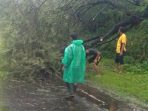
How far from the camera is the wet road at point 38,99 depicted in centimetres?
1136

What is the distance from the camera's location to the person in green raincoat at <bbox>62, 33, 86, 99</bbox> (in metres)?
13.0

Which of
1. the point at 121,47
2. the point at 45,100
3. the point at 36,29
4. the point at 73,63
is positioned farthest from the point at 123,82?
the point at 45,100

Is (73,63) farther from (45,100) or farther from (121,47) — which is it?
(121,47)

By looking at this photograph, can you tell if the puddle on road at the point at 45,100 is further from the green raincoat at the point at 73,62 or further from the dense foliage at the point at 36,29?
the dense foliage at the point at 36,29

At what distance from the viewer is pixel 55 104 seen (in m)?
12.0

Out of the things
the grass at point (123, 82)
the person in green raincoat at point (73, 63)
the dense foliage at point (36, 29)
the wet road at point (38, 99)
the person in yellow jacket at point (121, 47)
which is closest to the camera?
the wet road at point (38, 99)

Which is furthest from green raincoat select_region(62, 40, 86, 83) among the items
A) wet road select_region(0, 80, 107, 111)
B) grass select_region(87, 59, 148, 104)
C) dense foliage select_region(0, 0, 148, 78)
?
dense foliage select_region(0, 0, 148, 78)

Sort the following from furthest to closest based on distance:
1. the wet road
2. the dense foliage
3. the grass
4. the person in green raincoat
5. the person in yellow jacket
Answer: the person in yellow jacket, the dense foliage, the grass, the person in green raincoat, the wet road

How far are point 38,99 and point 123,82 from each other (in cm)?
418

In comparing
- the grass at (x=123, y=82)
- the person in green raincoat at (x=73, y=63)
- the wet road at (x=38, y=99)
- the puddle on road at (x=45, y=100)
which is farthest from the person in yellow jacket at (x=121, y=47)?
the person in green raincoat at (x=73, y=63)

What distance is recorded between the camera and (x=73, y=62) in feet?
43.1

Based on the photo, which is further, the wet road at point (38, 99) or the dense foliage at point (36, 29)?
the dense foliage at point (36, 29)

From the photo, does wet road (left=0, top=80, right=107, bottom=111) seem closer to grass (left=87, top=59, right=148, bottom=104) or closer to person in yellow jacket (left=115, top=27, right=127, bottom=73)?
grass (left=87, top=59, right=148, bottom=104)

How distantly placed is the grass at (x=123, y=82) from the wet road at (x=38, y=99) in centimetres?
160
